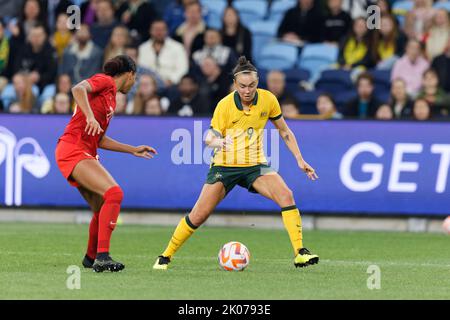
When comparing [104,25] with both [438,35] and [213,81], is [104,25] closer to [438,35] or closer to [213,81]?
[213,81]

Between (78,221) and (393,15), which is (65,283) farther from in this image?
(393,15)

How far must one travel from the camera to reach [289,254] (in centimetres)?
1450

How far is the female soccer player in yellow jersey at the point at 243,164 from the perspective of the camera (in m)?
12.3

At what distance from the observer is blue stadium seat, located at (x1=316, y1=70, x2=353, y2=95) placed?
20.9 m

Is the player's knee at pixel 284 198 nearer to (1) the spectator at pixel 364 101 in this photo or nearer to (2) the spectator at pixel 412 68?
(1) the spectator at pixel 364 101

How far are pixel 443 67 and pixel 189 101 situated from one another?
4.19 meters

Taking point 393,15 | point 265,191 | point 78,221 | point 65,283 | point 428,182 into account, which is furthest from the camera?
point 393,15

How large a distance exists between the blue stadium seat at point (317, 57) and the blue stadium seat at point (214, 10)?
187 centimetres

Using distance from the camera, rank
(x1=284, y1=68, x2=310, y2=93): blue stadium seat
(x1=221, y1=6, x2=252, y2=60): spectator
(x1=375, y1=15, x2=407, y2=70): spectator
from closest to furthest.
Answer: (x1=375, y1=15, x2=407, y2=70): spectator
(x1=284, y1=68, x2=310, y2=93): blue stadium seat
(x1=221, y1=6, x2=252, y2=60): spectator

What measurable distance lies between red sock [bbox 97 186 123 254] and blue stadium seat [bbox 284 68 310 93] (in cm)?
959

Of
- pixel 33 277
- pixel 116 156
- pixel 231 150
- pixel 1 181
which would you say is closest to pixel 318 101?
pixel 116 156

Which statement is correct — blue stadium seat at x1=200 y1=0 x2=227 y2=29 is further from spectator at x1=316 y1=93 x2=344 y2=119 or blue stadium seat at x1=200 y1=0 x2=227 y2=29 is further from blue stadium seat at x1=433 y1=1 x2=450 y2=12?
spectator at x1=316 y1=93 x2=344 y2=119

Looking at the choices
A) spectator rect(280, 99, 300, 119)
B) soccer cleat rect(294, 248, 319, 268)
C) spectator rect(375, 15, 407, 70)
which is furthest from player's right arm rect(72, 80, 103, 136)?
spectator rect(375, 15, 407, 70)

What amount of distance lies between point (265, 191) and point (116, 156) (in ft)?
22.8
